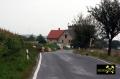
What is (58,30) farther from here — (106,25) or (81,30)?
(106,25)

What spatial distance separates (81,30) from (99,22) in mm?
20988

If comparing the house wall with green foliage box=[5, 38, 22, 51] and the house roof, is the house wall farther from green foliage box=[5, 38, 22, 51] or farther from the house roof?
green foliage box=[5, 38, 22, 51]

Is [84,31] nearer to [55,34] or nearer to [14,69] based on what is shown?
[14,69]

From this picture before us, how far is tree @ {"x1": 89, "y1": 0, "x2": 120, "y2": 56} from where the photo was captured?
134ft

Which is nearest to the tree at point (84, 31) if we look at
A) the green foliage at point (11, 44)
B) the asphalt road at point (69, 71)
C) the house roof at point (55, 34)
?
the green foliage at point (11, 44)

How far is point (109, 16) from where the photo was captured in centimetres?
4112

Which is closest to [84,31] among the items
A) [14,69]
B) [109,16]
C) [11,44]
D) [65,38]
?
[109,16]

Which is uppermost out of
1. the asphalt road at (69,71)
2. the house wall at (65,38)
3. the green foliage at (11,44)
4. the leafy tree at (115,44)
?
the house wall at (65,38)

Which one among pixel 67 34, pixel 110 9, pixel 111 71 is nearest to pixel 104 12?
pixel 110 9

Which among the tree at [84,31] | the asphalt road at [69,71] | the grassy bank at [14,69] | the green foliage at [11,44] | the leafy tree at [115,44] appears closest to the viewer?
the grassy bank at [14,69]

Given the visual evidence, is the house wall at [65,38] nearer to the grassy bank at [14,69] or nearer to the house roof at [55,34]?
the house roof at [55,34]

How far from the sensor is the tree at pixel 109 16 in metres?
41.0

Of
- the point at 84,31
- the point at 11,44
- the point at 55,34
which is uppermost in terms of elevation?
the point at 55,34

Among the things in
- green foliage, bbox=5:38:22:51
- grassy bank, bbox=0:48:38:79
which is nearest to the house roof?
green foliage, bbox=5:38:22:51
